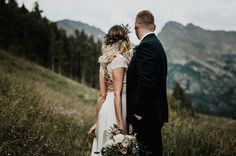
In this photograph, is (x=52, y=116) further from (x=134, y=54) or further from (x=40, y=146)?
(x=134, y=54)

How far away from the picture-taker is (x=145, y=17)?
501cm

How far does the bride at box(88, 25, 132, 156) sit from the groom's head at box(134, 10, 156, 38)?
25 cm

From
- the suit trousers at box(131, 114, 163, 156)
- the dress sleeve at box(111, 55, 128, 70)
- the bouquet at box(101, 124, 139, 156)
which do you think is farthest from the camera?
the dress sleeve at box(111, 55, 128, 70)

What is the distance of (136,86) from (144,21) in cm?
90

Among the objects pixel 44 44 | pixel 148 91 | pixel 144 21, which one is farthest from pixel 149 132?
pixel 44 44

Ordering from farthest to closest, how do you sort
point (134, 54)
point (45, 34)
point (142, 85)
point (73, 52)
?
point (73, 52)
point (45, 34)
point (134, 54)
point (142, 85)

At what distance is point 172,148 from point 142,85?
3.10m

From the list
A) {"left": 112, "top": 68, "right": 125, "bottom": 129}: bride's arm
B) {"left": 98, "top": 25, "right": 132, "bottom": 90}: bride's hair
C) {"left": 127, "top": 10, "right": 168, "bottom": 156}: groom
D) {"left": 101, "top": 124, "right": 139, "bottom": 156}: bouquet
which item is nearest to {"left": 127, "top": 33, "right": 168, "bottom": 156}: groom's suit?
{"left": 127, "top": 10, "right": 168, "bottom": 156}: groom

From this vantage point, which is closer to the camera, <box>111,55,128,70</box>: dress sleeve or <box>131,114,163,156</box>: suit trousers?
<box>131,114,163,156</box>: suit trousers

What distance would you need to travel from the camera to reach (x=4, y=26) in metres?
66.0

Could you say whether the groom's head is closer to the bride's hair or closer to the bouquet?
the bride's hair

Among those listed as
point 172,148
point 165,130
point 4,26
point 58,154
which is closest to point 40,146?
point 58,154

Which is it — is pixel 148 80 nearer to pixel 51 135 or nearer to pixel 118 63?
pixel 118 63

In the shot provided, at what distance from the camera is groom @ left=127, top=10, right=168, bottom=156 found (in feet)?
15.5
